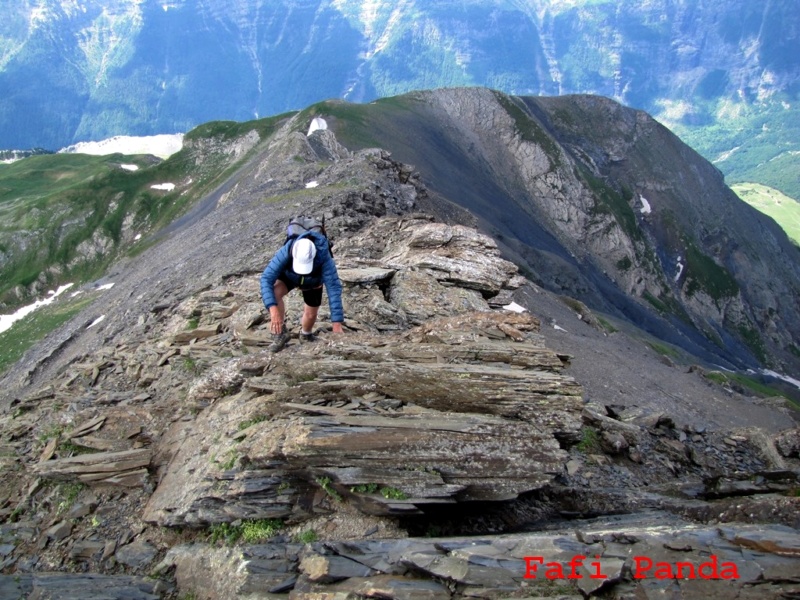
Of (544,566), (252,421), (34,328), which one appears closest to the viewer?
(544,566)

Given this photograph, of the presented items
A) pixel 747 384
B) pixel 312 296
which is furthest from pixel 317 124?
pixel 312 296

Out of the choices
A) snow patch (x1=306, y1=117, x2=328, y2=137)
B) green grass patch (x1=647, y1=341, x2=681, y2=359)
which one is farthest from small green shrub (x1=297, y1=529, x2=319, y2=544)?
snow patch (x1=306, y1=117, x2=328, y2=137)

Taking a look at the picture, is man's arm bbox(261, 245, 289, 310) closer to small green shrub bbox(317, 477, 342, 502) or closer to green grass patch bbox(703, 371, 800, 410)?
small green shrub bbox(317, 477, 342, 502)

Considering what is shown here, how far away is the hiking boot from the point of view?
584 inches

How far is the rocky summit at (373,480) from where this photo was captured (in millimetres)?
8969

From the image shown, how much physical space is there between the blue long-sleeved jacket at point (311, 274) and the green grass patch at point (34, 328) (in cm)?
5037

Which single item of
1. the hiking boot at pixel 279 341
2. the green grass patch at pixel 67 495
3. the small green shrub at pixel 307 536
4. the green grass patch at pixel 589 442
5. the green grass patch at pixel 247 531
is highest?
the hiking boot at pixel 279 341

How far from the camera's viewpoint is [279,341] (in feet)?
49.1

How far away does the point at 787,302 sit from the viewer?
153125 mm

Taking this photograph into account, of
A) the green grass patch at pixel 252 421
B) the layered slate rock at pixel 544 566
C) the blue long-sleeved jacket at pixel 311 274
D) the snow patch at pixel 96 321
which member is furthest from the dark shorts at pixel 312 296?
the snow patch at pixel 96 321

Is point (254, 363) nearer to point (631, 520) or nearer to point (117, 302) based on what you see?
point (631, 520)

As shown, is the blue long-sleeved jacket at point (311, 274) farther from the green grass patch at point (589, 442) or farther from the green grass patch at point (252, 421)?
the green grass patch at point (589, 442)

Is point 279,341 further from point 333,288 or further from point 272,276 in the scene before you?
point 333,288

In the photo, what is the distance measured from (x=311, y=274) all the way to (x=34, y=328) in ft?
206
